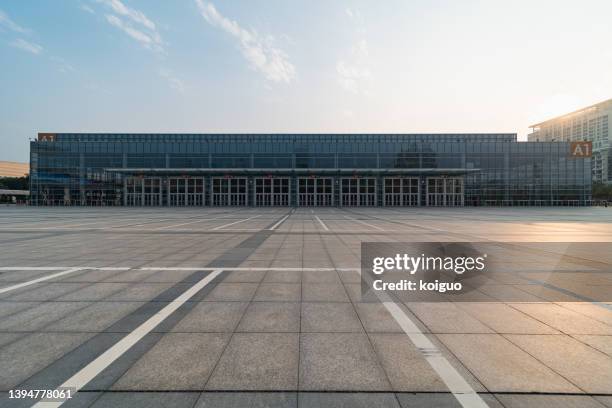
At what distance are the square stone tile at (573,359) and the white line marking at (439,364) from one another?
1422mm

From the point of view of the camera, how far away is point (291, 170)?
69500 millimetres

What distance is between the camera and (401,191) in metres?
74.3

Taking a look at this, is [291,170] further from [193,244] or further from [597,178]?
[597,178]

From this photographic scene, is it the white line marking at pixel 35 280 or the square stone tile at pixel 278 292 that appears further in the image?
the white line marking at pixel 35 280

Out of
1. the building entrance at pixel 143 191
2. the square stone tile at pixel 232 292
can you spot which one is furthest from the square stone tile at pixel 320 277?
the building entrance at pixel 143 191

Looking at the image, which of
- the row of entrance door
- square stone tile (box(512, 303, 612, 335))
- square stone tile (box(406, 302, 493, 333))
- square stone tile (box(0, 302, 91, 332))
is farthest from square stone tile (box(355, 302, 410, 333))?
the row of entrance door

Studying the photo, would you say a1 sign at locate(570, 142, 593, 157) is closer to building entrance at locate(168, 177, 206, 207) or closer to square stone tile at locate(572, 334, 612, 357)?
building entrance at locate(168, 177, 206, 207)

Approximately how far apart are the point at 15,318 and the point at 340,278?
7.26 metres

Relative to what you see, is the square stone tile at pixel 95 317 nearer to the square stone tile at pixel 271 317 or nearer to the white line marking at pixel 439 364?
the square stone tile at pixel 271 317

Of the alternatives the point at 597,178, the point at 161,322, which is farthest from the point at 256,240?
the point at 597,178

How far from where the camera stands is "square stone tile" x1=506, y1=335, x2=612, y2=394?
3721mm


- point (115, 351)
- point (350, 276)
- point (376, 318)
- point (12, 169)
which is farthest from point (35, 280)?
point (12, 169)

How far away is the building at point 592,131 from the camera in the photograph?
153 meters

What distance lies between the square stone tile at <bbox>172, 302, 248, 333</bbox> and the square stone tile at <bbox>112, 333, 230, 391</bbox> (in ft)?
0.75
